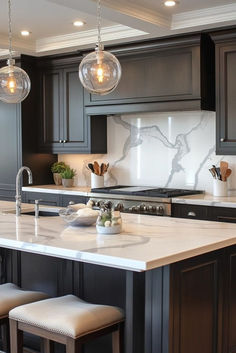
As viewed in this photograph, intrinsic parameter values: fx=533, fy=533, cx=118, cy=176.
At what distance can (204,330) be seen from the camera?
2789 millimetres

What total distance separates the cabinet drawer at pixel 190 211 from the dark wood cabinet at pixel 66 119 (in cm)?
148

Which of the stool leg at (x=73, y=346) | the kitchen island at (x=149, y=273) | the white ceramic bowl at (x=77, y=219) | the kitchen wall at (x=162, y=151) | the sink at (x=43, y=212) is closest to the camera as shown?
the stool leg at (x=73, y=346)

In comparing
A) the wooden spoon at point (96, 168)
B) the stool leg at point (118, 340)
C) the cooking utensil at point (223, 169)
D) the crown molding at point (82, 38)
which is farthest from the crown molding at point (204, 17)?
the stool leg at point (118, 340)

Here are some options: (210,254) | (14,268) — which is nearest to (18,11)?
(14,268)

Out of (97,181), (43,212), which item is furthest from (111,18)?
(97,181)

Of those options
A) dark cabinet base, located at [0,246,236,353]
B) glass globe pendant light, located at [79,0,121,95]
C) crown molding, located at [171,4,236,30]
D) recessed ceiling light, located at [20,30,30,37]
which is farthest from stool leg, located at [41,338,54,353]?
recessed ceiling light, located at [20,30,30,37]

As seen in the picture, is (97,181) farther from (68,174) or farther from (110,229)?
(110,229)

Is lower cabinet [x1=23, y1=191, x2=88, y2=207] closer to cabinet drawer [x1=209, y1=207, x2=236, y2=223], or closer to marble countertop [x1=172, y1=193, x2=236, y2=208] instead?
marble countertop [x1=172, y1=193, x2=236, y2=208]

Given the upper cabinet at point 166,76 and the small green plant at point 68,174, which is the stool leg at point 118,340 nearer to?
the upper cabinet at point 166,76

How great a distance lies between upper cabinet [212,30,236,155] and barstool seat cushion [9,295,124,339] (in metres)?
2.62

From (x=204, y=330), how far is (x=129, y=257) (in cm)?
74

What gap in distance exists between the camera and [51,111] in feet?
20.7

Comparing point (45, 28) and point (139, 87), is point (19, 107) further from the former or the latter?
point (139, 87)

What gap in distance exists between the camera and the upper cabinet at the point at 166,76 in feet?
16.1
